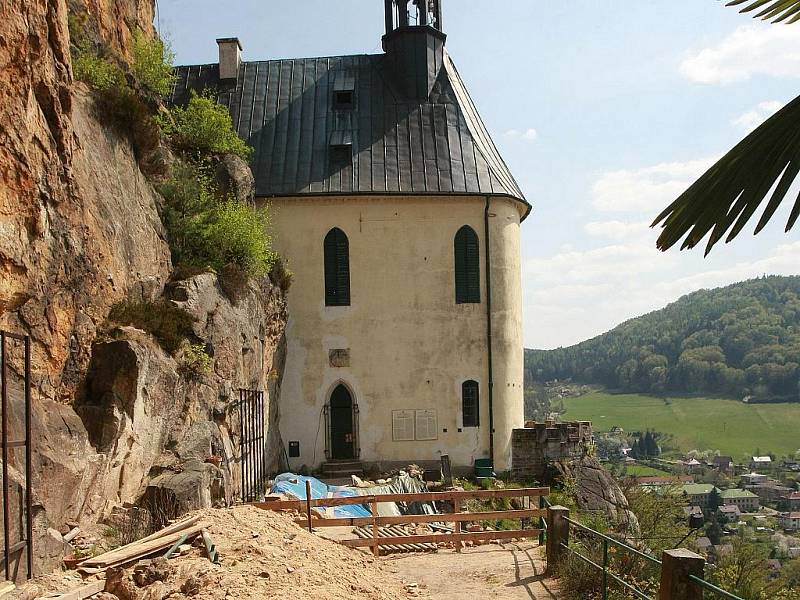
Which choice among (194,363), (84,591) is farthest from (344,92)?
(84,591)

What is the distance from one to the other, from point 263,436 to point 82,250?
35.5 feet

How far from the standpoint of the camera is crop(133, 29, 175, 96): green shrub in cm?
1916

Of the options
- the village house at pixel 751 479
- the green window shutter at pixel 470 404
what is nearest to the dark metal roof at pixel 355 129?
the green window shutter at pixel 470 404

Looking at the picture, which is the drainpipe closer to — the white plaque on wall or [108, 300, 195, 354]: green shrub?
the white plaque on wall

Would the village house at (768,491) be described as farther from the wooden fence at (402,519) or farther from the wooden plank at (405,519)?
the wooden plank at (405,519)

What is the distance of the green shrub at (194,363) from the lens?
49.3 feet

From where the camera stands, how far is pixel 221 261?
19094mm

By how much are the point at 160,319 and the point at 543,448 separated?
15422 mm

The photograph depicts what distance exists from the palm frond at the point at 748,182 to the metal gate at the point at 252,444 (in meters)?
16.6

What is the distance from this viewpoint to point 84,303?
1235cm

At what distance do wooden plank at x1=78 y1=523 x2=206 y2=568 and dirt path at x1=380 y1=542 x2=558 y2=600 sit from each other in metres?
4.01

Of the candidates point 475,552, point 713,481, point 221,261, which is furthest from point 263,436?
point 713,481

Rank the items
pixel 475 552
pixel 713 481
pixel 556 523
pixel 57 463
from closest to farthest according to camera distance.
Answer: pixel 57 463
pixel 556 523
pixel 475 552
pixel 713 481

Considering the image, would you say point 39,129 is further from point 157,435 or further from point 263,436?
point 263,436
